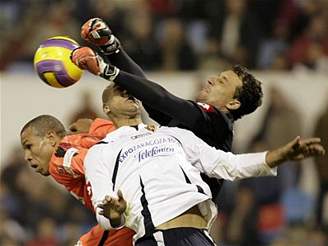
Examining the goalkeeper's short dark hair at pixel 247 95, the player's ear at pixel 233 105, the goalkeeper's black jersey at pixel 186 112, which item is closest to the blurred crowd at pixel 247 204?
the goalkeeper's short dark hair at pixel 247 95

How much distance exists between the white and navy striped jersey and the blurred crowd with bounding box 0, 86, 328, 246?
5690mm

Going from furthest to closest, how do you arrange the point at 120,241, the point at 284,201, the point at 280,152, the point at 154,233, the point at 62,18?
the point at 62,18 < the point at 284,201 < the point at 120,241 < the point at 154,233 < the point at 280,152

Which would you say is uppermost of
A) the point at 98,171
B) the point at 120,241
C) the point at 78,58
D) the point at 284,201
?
the point at 78,58

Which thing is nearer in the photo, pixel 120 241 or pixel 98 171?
pixel 98 171

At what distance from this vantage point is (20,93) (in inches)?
542

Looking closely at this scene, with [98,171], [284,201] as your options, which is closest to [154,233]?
[98,171]

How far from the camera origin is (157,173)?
23.0 feet

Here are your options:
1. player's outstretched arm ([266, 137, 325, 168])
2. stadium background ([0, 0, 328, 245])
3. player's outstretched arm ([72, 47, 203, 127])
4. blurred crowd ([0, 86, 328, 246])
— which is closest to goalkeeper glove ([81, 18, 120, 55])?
player's outstretched arm ([72, 47, 203, 127])

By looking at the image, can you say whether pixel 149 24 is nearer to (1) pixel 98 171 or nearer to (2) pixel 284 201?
(2) pixel 284 201

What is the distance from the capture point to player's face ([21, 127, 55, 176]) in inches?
298

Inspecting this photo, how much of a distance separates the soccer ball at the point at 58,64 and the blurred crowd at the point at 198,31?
5914 mm

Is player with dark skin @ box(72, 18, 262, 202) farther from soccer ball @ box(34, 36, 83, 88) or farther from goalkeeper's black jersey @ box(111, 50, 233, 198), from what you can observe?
soccer ball @ box(34, 36, 83, 88)

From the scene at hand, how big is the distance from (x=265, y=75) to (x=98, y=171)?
6.70m

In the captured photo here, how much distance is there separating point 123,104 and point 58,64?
442mm
